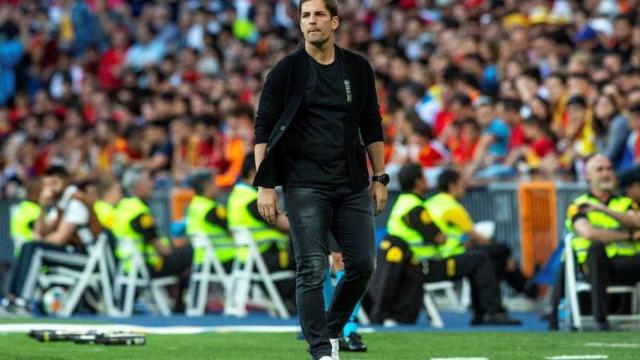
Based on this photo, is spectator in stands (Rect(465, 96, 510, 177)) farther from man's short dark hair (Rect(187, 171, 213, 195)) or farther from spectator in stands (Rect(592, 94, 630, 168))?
man's short dark hair (Rect(187, 171, 213, 195))

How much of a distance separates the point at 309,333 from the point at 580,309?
6.32m

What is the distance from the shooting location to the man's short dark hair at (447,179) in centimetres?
1738

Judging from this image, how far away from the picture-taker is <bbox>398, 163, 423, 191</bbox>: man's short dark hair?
16844mm

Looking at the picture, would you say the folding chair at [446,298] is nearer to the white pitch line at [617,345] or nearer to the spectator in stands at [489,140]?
the spectator in stands at [489,140]

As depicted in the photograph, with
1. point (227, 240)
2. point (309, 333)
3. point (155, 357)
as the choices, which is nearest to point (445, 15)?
point (227, 240)

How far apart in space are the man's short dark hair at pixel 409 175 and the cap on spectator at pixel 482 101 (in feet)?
12.5

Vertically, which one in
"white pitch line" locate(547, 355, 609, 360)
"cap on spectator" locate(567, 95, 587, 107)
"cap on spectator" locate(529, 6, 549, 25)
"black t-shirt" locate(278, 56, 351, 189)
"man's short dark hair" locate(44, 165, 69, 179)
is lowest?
"white pitch line" locate(547, 355, 609, 360)

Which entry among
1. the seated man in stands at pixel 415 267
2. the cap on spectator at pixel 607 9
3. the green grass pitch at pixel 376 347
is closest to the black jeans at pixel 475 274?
the seated man in stands at pixel 415 267

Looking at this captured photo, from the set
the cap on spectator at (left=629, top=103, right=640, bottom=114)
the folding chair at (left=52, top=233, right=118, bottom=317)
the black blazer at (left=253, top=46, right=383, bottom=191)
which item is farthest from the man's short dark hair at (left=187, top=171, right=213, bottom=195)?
the black blazer at (left=253, top=46, right=383, bottom=191)

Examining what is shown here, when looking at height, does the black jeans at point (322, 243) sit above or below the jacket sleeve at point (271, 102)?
below

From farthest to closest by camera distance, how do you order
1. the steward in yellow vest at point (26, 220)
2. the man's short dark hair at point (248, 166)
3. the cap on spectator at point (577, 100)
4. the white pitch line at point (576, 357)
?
the steward in yellow vest at point (26, 220) → the cap on spectator at point (577, 100) → the man's short dark hair at point (248, 166) → the white pitch line at point (576, 357)

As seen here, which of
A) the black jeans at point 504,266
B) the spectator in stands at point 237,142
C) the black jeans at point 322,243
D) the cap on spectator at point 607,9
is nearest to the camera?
the black jeans at point 322,243

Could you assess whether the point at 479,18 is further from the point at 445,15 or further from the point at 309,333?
the point at 309,333

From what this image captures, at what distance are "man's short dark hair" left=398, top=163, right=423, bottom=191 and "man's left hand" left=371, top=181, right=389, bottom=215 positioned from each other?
6.11m
